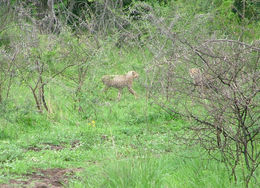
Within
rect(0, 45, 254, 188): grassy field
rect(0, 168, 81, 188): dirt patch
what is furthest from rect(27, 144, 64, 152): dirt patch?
rect(0, 168, 81, 188): dirt patch

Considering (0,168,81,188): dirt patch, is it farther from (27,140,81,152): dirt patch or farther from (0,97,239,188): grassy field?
(27,140,81,152): dirt patch

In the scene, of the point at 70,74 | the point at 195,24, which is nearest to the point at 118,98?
the point at 70,74

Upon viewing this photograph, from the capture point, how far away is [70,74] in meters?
11.1

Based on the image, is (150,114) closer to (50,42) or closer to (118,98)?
(118,98)

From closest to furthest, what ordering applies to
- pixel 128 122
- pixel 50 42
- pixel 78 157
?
pixel 78 157 → pixel 128 122 → pixel 50 42

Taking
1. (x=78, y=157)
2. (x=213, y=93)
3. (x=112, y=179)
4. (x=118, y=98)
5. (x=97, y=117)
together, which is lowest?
(x=112, y=179)

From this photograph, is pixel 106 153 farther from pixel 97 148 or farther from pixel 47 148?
pixel 47 148

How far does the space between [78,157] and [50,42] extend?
4.73m

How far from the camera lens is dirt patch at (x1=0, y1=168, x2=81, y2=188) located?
17.3 feet

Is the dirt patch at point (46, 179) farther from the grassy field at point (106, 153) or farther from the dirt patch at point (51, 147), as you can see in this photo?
the dirt patch at point (51, 147)

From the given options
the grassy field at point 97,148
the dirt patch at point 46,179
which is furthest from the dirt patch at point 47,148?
the dirt patch at point 46,179

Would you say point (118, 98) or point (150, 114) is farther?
point (118, 98)

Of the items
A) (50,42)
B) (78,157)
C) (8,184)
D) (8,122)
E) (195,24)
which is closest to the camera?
(8,184)

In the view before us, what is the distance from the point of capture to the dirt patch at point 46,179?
5.27m
